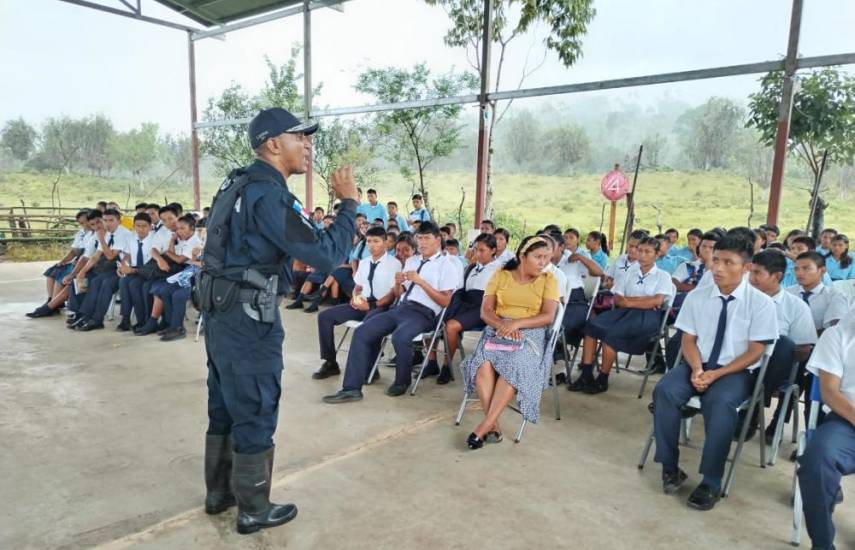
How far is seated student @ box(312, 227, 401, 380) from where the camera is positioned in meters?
4.49

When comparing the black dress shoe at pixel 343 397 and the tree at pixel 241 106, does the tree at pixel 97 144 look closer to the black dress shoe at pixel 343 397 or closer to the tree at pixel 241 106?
the tree at pixel 241 106

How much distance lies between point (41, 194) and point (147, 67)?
7.25 metres

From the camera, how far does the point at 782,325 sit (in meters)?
3.20

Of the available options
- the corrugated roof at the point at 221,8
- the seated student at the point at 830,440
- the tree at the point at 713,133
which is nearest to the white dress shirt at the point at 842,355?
the seated student at the point at 830,440

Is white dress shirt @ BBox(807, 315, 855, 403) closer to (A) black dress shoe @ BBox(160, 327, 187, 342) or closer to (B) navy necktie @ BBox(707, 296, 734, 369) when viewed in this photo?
(B) navy necktie @ BBox(707, 296, 734, 369)

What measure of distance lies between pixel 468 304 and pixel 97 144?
1182 inches

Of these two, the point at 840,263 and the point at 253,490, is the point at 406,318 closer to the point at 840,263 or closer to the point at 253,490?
the point at 253,490

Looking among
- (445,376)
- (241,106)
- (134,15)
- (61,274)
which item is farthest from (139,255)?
(241,106)

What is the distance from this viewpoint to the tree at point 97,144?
2811cm

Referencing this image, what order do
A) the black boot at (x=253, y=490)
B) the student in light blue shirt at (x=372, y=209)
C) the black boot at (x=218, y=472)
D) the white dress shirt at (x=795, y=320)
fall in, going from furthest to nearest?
the student in light blue shirt at (x=372, y=209) < the white dress shirt at (x=795, y=320) < the black boot at (x=218, y=472) < the black boot at (x=253, y=490)

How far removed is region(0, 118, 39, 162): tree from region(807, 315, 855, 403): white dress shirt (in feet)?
107

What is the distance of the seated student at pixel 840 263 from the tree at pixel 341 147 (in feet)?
40.4

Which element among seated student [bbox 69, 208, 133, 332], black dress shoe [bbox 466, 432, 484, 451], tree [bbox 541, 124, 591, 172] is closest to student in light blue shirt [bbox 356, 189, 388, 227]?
Result: seated student [bbox 69, 208, 133, 332]

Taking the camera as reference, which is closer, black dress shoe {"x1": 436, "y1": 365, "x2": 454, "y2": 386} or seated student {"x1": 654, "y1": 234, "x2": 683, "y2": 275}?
black dress shoe {"x1": 436, "y1": 365, "x2": 454, "y2": 386}
